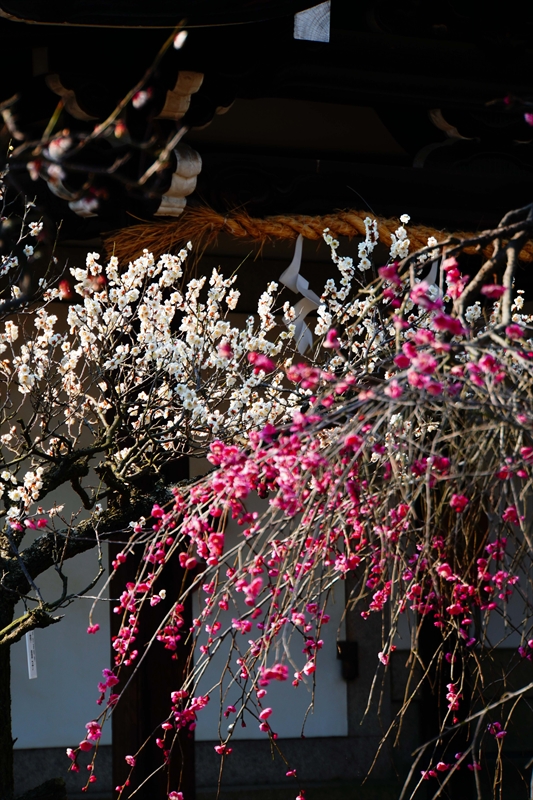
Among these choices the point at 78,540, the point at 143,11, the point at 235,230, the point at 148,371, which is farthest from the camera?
the point at 235,230

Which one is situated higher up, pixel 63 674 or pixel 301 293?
pixel 301 293

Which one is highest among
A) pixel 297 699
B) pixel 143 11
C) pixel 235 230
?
pixel 143 11

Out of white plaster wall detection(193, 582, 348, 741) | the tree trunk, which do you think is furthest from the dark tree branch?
white plaster wall detection(193, 582, 348, 741)

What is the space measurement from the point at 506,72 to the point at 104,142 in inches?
67.5

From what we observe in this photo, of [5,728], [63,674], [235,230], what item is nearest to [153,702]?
[5,728]

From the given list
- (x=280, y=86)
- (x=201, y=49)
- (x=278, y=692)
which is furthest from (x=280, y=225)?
(x=278, y=692)

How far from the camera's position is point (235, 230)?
12.0ft

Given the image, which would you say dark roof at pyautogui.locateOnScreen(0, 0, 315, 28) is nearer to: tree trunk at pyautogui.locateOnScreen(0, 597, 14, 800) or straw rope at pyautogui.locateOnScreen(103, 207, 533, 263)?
straw rope at pyautogui.locateOnScreen(103, 207, 533, 263)

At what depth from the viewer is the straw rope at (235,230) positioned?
3502 mm

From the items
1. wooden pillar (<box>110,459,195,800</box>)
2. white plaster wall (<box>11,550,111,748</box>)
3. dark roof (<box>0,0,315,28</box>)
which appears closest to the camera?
dark roof (<box>0,0,315,28</box>)

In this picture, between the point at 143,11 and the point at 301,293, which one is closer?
the point at 143,11

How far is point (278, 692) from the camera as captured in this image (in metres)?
4.98

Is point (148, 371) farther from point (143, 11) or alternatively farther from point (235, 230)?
point (143, 11)

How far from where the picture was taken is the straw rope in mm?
3502
